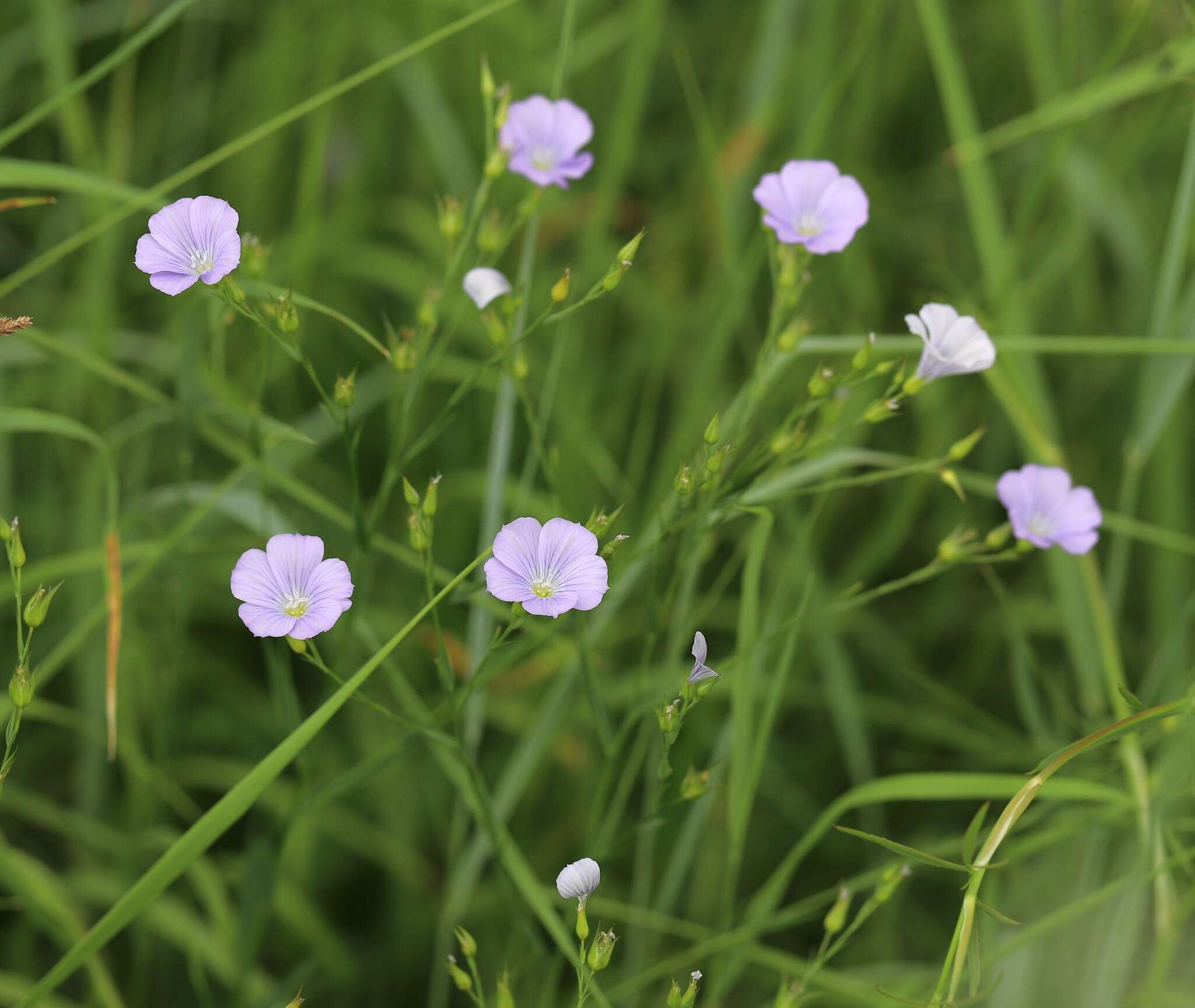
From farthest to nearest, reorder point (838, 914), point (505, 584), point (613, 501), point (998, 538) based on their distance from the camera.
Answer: point (613, 501)
point (998, 538)
point (838, 914)
point (505, 584)

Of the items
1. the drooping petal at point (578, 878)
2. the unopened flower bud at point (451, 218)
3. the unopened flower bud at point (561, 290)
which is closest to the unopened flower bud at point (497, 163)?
the unopened flower bud at point (451, 218)

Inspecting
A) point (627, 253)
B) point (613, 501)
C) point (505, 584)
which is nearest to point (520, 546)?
point (505, 584)

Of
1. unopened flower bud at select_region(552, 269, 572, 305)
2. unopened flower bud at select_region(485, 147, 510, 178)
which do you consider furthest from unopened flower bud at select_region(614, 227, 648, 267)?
unopened flower bud at select_region(485, 147, 510, 178)

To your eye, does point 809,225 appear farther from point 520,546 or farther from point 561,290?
point 520,546

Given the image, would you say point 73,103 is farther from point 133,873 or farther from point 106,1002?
point 106,1002

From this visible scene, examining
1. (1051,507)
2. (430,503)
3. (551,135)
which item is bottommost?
(430,503)

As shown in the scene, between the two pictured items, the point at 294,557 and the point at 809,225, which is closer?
the point at 294,557

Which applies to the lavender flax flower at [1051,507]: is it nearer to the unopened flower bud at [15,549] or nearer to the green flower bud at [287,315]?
the green flower bud at [287,315]
